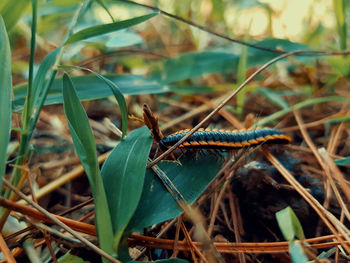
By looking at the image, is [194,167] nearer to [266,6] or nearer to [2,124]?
[2,124]

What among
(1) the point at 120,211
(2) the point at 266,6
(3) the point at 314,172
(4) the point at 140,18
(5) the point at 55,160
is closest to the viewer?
(1) the point at 120,211

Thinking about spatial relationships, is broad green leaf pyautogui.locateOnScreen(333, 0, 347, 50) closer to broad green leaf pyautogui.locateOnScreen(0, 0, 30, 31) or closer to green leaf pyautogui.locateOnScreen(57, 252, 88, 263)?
broad green leaf pyautogui.locateOnScreen(0, 0, 30, 31)

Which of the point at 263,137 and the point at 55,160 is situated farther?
the point at 55,160

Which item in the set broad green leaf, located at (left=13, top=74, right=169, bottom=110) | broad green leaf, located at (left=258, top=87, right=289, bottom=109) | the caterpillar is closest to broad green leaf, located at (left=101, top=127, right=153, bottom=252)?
the caterpillar

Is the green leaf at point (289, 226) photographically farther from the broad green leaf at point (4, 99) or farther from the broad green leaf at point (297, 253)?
the broad green leaf at point (4, 99)

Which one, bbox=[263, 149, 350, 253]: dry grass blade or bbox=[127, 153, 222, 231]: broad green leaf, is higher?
bbox=[127, 153, 222, 231]: broad green leaf

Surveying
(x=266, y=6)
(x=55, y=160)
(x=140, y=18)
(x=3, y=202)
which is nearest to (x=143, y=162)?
(x=3, y=202)
